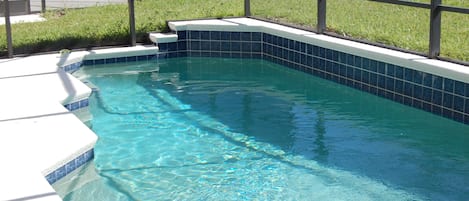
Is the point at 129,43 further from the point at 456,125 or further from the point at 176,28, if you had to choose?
the point at 456,125

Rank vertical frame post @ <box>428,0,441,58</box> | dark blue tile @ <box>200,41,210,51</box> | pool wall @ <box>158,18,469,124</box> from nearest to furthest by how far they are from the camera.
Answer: pool wall @ <box>158,18,469,124</box>, vertical frame post @ <box>428,0,441,58</box>, dark blue tile @ <box>200,41,210,51</box>

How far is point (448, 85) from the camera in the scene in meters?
6.65

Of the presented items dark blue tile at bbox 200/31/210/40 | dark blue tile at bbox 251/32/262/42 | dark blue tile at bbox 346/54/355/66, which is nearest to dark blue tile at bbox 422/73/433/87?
dark blue tile at bbox 346/54/355/66

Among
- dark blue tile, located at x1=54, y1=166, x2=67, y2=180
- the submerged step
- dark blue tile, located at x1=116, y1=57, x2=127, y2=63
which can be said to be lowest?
dark blue tile, located at x1=54, y1=166, x2=67, y2=180

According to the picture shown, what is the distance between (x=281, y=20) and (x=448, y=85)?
3776 millimetres

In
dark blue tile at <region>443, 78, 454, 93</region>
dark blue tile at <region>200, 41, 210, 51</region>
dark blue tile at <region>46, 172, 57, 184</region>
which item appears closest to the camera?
dark blue tile at <region>46, 172, 57, 184</region>

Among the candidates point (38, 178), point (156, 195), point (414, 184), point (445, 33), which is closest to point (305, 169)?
point (414, 184)

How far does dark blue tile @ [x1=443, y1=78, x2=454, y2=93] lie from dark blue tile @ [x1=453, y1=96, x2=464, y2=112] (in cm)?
8

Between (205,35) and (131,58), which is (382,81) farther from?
(131,58)

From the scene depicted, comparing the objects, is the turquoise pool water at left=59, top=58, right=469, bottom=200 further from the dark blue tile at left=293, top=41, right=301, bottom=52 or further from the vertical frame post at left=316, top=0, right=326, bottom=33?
the vertical frame post at left=316, top=0, right=326, bottom=33

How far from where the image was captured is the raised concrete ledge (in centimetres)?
671

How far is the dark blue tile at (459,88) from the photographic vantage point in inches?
254

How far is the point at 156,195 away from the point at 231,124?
6.21 feet

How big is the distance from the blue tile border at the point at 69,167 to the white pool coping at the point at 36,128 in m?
0.04
